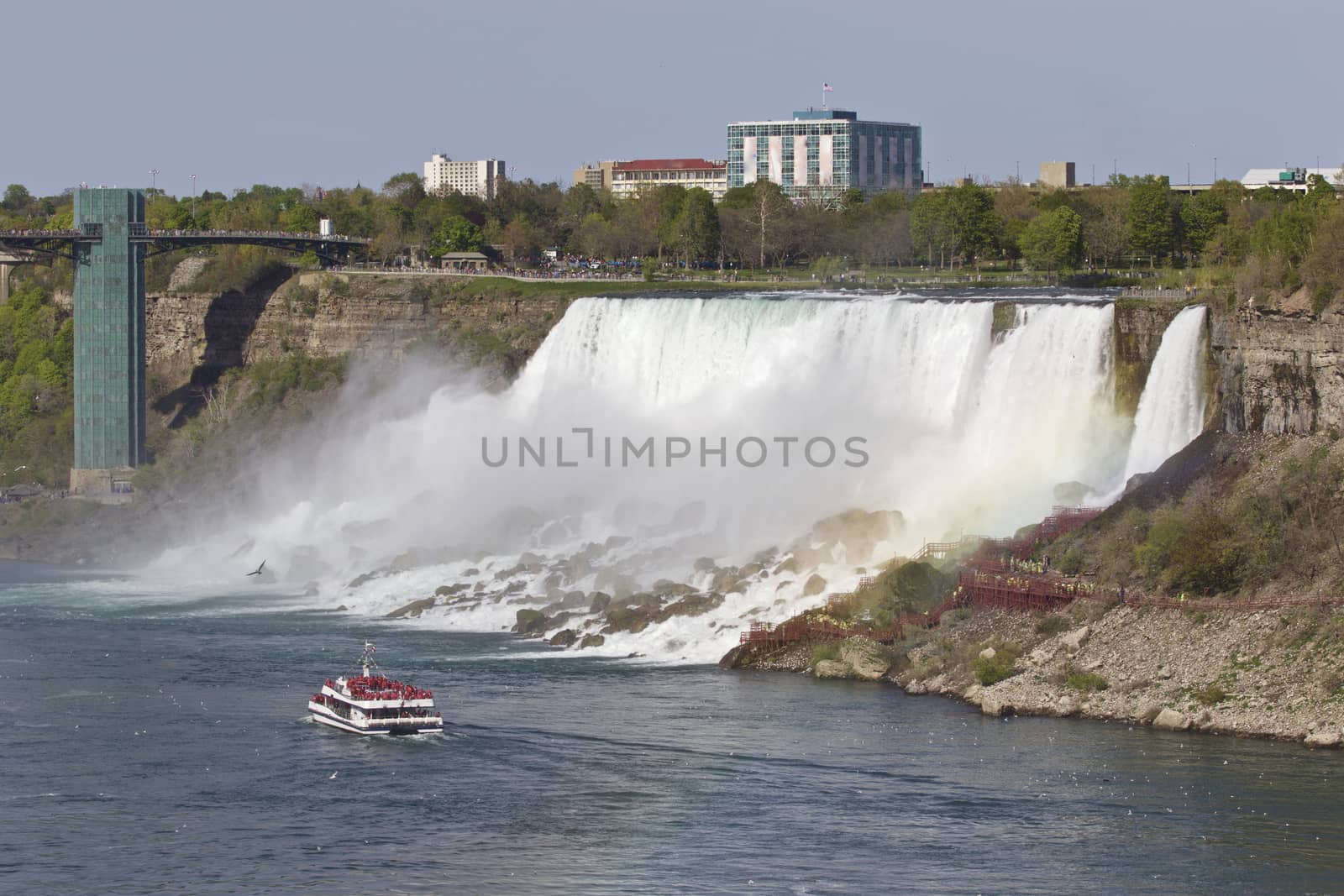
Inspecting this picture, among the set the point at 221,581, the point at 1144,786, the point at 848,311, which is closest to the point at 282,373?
the point at 221,581

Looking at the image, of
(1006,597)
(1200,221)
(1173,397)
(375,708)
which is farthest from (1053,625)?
(1200,221)

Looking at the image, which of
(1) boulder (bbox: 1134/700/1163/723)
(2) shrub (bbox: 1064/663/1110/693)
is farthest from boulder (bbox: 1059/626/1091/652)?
(1) boulder (bbox: 1134/700/1163/723)

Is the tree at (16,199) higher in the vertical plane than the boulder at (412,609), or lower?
Answer: higher

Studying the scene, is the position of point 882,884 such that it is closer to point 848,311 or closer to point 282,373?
point 848,311

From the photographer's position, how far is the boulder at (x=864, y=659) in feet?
162

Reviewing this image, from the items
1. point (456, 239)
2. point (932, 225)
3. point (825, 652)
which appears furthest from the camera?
point (456, 239)

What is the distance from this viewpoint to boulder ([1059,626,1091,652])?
A: 46.8 meters

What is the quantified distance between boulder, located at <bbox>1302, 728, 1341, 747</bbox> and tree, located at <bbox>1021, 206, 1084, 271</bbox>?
51320mm

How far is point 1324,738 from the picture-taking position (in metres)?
41.1

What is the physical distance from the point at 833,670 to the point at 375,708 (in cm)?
1179

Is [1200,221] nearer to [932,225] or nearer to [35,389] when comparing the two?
[932,225]

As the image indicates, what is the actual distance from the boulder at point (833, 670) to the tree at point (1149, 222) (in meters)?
47.1

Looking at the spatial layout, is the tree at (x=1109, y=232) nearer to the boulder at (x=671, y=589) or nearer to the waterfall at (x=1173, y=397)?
the waterfall at (x=1173, y=397)

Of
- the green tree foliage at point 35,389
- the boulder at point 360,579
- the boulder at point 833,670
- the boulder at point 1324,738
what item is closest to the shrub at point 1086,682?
the boulder at point 1324,738
